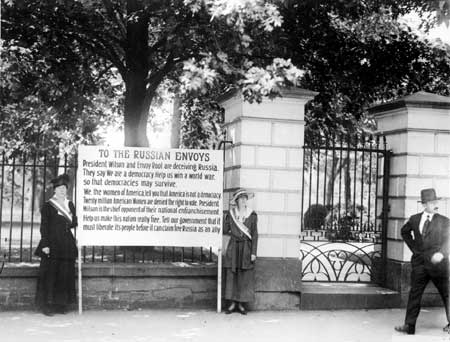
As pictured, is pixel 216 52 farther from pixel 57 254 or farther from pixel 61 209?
pixel 57 254

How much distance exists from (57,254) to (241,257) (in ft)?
8.00

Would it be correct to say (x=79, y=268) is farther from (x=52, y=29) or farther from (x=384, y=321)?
(x=52, y=29)

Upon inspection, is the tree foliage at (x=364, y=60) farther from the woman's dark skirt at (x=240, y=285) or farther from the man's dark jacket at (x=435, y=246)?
the man's dark jacket at (x=435, y=246)

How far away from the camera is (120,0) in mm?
9273

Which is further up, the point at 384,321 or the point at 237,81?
the point at 237,81

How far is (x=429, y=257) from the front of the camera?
7098 millimetres

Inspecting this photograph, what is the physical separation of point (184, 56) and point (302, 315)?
13.7ft

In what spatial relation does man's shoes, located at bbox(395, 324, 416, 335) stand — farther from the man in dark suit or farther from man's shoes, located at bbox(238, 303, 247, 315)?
man's shoes, located at bbox(238, 303, 247, 315)

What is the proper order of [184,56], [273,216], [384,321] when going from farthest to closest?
[184,56] → [273,216] → [384,321]

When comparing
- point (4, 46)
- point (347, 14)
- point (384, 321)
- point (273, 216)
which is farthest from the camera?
point (347, 14)

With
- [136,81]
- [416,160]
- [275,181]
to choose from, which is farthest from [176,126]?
[416,160]

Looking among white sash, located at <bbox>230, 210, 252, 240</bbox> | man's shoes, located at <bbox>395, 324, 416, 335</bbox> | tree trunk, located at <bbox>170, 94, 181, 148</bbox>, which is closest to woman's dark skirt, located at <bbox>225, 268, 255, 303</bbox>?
white sash, located at <bbox>230, 210, 252, 240</bbox>

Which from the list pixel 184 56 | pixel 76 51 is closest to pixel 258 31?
pixel 184 56

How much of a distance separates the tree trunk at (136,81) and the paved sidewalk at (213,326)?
4.29 meters
